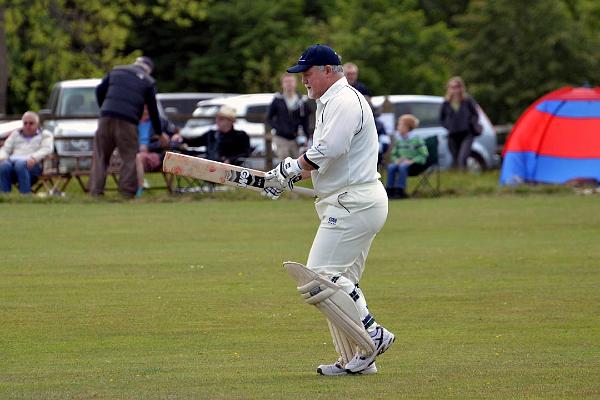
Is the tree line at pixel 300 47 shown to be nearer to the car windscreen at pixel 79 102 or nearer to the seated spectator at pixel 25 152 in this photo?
the car windscreen at pixel 79 102

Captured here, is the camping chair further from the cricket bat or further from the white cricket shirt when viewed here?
the white cricket shirt

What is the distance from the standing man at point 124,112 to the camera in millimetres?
21078

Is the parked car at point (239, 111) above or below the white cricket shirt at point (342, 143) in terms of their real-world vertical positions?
below

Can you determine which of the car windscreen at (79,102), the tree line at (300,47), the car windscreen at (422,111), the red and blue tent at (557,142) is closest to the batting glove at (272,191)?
the red and blue tent at (557,142)

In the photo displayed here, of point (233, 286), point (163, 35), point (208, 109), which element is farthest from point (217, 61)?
point (233, 286)

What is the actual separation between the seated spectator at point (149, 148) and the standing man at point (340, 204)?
13347 mm

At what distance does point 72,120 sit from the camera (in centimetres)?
2630

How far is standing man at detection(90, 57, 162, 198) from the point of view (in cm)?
2108

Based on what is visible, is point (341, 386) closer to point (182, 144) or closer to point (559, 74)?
point (182, 144)

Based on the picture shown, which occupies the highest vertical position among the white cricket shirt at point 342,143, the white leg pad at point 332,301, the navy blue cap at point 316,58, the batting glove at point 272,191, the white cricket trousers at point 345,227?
the navy blue cap at point 316,58

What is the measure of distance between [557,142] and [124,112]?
341 inches

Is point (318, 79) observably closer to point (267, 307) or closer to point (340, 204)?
point (340, 204)

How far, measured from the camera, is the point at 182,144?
74.9 ft

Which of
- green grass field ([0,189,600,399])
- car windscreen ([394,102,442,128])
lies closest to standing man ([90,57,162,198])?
green grass field ([0,189,600,399])
